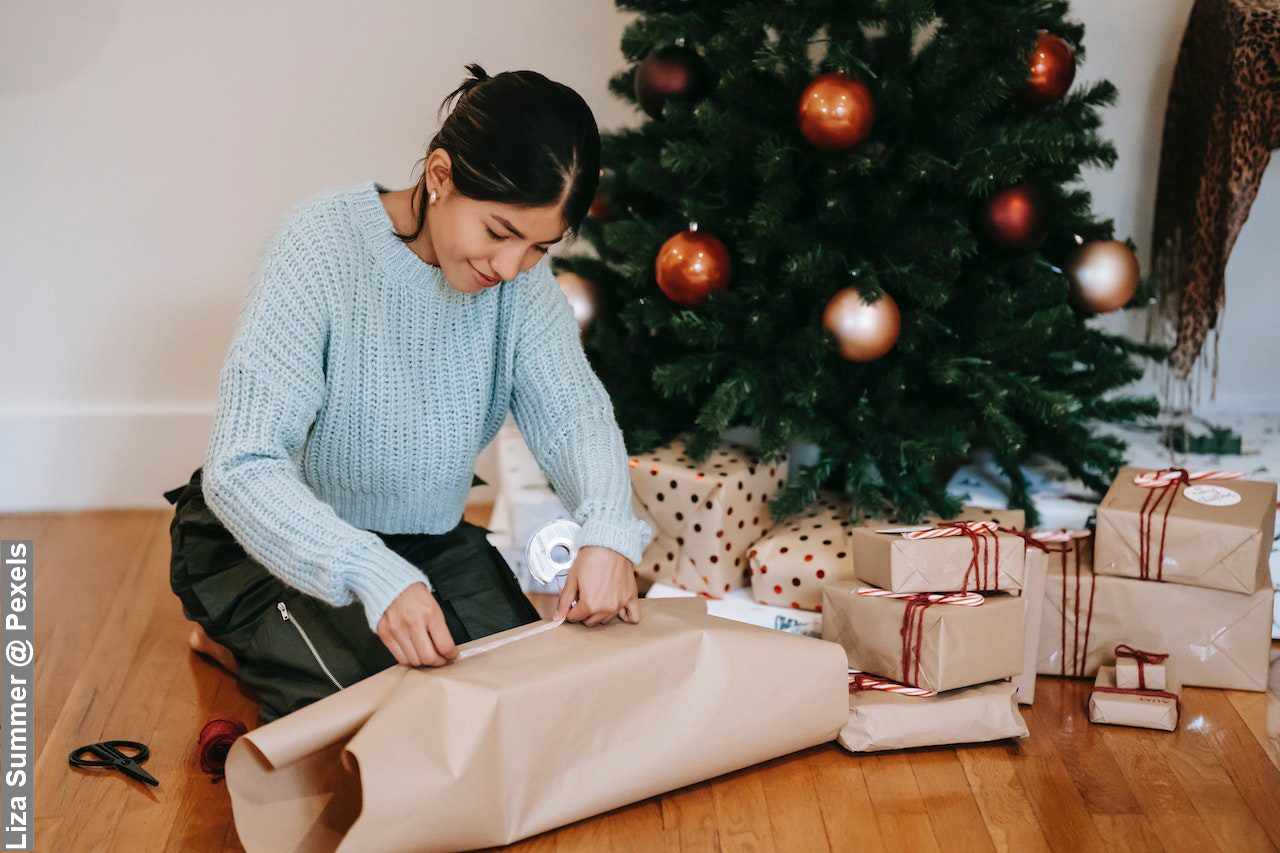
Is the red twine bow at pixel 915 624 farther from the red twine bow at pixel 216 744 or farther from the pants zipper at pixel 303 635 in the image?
the red twine bow at pixel 216 744

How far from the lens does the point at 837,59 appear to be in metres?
1.83

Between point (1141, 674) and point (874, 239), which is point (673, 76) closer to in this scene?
point (874, 239)

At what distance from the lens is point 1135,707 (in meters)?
1.70

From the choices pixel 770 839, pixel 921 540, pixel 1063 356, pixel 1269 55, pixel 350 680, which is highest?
pixel 1269 55

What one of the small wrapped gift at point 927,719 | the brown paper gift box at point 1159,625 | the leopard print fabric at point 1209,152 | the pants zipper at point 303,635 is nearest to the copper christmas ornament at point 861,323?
the brown paper gift box at point 1159,625

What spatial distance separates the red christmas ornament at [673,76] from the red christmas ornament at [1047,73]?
0.49 meters

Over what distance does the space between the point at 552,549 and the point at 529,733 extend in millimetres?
269

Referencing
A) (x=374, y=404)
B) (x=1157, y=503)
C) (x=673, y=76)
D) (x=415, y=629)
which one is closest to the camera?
(x=415, y=629)

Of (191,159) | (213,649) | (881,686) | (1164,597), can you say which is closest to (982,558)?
(881,686)

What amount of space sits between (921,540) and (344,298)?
81 centimetres

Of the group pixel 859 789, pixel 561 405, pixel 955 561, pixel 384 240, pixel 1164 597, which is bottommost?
pixel 859 789

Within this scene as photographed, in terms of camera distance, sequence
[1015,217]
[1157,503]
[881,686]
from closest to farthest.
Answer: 1. [881,686]
2. [1157,503]
3. [1015,217]

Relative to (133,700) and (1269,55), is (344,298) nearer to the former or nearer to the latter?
(133,700)

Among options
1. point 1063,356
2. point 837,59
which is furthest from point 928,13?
point 1063,356
